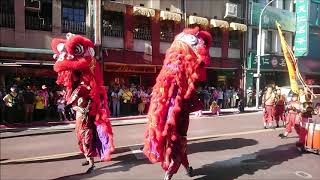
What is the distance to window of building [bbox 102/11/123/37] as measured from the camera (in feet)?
74.4

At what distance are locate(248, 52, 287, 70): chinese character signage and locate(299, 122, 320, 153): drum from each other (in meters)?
20.1

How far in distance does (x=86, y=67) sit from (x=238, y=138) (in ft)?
20.2

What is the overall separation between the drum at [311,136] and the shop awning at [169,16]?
50.4ft

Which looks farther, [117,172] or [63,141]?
[63,141]

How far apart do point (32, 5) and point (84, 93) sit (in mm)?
13147

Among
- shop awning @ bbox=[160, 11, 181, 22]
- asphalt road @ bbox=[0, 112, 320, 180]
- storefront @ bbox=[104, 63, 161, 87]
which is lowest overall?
asphalt road @ bbox=[0, 112, 320, 180]

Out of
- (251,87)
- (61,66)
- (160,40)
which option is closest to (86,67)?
(61,66)

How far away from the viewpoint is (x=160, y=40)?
25.1 metres

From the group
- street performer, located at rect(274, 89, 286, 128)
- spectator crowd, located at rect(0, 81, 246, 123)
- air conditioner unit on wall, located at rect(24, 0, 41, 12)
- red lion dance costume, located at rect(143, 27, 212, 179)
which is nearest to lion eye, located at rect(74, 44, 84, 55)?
red lion dance costume, located at rect(143, 27, 212, 179)

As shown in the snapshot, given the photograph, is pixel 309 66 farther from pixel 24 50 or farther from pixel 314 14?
pixel 24 50

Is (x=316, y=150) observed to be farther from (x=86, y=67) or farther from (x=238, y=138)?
(x=86, y=67)

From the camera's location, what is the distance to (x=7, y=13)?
19.0 m

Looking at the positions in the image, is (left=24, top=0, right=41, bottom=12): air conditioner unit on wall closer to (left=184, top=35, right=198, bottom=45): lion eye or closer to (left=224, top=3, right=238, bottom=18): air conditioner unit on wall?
(left=224, top=3, right=238, bottom=18): air conditioner unit on wall

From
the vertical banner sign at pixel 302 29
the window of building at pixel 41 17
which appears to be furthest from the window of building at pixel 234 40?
the window of building at pixel 41 17
